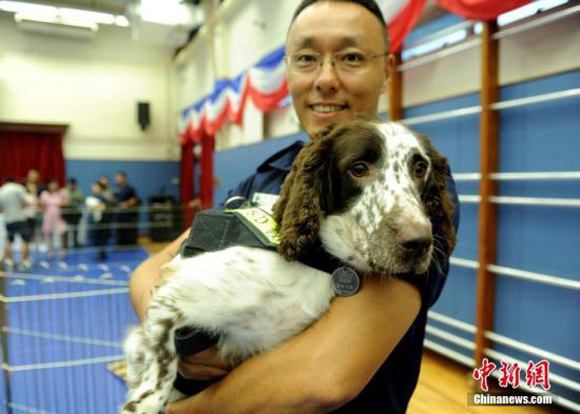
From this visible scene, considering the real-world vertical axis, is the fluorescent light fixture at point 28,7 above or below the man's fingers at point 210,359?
above

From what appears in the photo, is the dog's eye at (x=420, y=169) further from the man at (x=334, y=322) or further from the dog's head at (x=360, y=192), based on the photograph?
the man at (x=334, y=322)

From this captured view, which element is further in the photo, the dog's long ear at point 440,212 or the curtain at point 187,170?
the curtain at point 187,170

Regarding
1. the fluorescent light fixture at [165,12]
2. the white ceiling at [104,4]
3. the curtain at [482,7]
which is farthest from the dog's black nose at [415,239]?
the white ceiling at [104,4]

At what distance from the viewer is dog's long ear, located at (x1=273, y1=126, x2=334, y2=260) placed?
1.16 metres

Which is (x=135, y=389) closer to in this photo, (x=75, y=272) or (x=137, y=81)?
(x=75, y=272)

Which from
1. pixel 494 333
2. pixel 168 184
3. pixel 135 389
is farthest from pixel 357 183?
pixel 168 184

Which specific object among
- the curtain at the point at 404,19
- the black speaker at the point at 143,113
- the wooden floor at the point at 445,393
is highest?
the black speaker at the point at 143,113

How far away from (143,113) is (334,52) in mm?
15711

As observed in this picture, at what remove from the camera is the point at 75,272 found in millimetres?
8062

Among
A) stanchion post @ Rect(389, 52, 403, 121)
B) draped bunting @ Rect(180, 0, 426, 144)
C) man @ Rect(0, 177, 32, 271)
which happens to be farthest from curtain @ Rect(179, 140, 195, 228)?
stanchion post @ Rect(389, 52, 403, 121)

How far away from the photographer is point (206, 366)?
124cm

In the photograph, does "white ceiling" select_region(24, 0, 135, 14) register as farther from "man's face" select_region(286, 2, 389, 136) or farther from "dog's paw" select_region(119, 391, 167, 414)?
"dog's paw" select_region(119, 391, 167, 414)

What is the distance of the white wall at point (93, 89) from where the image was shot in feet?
47.1

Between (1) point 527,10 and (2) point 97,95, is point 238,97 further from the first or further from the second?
(2) point 97,95
